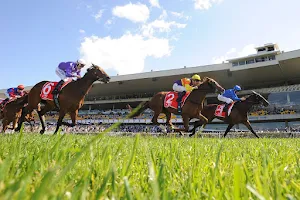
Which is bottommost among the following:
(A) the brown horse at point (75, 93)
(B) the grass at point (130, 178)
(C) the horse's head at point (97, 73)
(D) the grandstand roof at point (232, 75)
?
(B) the grass at point (130, 178)

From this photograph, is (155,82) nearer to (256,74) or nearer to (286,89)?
(256,74)

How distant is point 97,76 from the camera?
24.1 feet

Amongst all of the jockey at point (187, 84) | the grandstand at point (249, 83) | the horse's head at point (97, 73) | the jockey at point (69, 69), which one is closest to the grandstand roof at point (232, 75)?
the grandstand at point (249, 83)

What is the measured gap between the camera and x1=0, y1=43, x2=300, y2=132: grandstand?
3603 cm

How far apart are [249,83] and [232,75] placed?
435 cm

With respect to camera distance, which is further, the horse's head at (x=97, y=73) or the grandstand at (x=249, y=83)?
the grandstand at (x=249, y=83)

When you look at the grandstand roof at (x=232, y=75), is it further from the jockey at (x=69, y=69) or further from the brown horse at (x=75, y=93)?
the brown horse at (x=75, y=93)

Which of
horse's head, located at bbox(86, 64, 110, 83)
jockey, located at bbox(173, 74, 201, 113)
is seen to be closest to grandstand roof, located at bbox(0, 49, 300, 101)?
jockey, located at bbox(173, 74, 201, 113)

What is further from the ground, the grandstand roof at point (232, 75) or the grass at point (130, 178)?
the grandstand roof at point (232, 75)

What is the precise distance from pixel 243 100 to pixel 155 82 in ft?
120

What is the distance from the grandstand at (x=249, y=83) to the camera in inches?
1419

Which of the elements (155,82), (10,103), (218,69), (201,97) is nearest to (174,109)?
(201,97)

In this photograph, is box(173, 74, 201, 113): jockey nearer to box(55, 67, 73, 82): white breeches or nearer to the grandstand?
box(55, 67, 73, 82): white breeches

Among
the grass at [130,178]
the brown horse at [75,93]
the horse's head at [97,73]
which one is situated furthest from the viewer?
the horse's head at [97,73]
